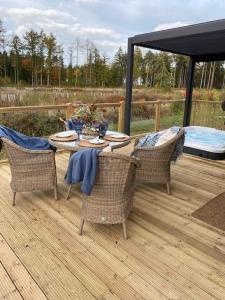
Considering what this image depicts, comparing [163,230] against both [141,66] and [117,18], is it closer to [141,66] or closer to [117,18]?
[117,18]

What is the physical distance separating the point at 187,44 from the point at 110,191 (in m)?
3.66

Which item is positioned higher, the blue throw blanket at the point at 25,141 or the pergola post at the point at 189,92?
the pergola post at the point at 189,92

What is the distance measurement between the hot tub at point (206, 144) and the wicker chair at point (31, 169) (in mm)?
2956

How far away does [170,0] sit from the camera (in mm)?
7594

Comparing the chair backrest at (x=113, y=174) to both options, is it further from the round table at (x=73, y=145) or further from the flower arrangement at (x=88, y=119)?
the flower arrangement at (x=88, y=119)

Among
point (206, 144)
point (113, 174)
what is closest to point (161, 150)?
point (113, 174)

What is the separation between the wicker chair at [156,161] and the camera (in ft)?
11.2

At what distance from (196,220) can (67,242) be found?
57.1 inches

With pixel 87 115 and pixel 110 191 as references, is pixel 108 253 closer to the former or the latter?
pixel 110 191

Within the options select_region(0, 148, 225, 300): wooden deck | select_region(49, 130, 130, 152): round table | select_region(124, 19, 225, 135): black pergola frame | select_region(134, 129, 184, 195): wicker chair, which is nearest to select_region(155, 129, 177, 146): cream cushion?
select_region(134, 129, 184, 195): wicker chair

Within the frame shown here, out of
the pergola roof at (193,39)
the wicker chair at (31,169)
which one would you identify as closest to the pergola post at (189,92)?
the pergola roof at (193,39)

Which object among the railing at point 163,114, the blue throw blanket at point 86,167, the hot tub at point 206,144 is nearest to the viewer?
the blue throw blanket at point 86,167

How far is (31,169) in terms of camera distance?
3.12m

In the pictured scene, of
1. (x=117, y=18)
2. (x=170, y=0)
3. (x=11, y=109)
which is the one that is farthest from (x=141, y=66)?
(x=11, y=109)
